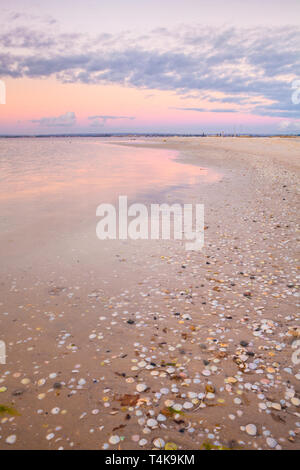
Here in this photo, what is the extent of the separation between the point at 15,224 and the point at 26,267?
5647 millimetres

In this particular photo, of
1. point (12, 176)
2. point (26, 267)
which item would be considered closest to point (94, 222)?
point (26, 267)

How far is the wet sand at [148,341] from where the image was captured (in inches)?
174

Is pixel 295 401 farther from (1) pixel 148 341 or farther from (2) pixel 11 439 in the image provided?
(2) pixel 11 439

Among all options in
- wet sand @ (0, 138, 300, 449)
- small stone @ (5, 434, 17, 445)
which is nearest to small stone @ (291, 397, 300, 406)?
wet sand @ (0, 138, 300, 449)

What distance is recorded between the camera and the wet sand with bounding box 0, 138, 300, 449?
441 cm

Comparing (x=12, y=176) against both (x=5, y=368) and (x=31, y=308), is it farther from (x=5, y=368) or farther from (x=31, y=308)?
(x=5, y=368)

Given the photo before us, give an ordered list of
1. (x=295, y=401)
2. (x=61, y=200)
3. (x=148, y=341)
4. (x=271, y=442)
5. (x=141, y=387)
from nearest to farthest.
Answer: (x=271, y=442) < (x=295, y=401) < (x=141, y=387) < (x=148, y=341) < (x=61, y=200)

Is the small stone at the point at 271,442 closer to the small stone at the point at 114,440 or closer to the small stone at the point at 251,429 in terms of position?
the small stone at the point at 251,429

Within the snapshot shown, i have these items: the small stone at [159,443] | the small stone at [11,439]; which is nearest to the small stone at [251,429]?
the small stone at [159,443]

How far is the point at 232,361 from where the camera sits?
568 centimetres

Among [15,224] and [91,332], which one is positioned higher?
[15,224]

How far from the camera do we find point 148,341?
249 inches

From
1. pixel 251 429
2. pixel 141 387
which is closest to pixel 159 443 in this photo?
pixel 141 387

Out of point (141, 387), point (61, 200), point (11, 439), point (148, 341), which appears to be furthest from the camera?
point (61, 200)
